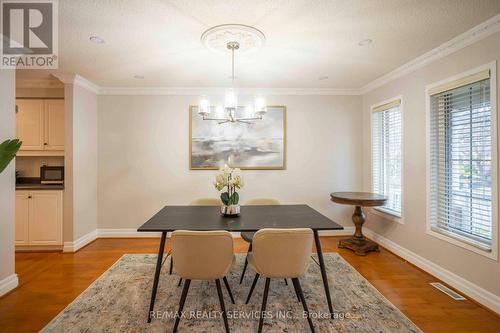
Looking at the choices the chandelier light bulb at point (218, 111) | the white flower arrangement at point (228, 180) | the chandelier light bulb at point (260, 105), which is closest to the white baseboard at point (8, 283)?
the white flower arrangement at point (228, 180)

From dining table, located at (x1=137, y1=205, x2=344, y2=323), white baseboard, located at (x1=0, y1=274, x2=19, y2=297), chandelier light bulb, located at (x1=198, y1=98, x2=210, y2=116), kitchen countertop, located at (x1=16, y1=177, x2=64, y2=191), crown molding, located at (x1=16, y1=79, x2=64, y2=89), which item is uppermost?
crown molding, located at (x1=16, y1=79, x2=64, y2=89)

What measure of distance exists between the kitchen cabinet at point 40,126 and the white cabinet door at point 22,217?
693 millimetres

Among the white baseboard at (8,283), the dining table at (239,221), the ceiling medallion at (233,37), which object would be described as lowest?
the white baseboard at (8,283)

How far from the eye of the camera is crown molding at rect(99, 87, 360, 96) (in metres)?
4.36

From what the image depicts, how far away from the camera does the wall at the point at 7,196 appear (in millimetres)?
2555

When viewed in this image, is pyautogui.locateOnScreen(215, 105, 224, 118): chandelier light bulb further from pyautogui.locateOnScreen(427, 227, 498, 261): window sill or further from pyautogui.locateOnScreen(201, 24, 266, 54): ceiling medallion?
pyautogui.locateOnScreen(427, 227, 498, 261): window sill

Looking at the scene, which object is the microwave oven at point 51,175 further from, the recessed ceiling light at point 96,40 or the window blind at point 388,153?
the window blind at point 388,153

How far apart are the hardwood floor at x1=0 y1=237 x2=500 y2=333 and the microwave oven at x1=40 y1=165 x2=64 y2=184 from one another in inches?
41.7

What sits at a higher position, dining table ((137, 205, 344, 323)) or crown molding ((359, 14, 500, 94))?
crown molding ((359, 14, 500, 94))

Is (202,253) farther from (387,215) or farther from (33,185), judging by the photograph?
(33,185)

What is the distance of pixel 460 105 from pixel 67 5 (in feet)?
12.5

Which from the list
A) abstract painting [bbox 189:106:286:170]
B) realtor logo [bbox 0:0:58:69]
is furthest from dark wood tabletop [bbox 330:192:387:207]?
realtor logo [bbox 0:0:58:69]

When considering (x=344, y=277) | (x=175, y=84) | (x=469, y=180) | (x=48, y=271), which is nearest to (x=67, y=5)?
(x=175, y=84)

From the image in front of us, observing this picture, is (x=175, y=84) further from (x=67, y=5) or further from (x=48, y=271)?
(x=48, y=271)
